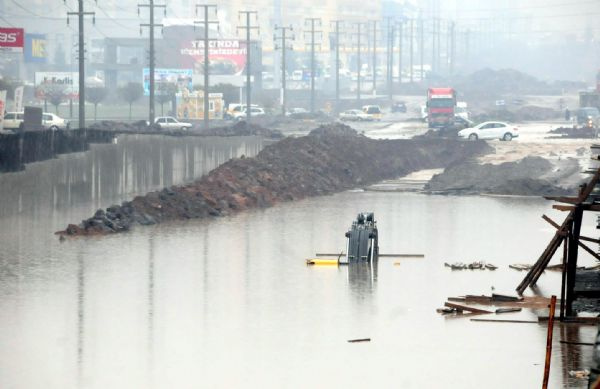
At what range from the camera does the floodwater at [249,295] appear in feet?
76.6

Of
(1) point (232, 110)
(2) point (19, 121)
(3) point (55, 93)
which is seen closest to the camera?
(2) point (19, 121)

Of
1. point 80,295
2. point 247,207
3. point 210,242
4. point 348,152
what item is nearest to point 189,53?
point 348,152

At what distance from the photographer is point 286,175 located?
60000 mm

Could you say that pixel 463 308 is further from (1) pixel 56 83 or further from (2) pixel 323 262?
(1) pixel 56 83

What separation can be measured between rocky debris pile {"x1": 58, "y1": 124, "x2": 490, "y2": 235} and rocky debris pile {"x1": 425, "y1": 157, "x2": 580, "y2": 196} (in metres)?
4.39

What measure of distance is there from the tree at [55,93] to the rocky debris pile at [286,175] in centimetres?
4440

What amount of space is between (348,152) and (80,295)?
38.3 m

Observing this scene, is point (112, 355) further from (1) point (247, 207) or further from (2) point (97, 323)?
(1) point (247, 207)

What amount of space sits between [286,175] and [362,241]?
23.2m

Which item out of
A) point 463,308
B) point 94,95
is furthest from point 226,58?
point 463,308

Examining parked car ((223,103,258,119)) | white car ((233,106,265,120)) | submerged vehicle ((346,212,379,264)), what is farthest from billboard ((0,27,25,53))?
white car ((233,106,265,120))

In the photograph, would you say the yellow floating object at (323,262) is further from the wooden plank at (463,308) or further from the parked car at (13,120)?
the parked car at (13,120)

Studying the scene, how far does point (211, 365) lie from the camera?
23594mm

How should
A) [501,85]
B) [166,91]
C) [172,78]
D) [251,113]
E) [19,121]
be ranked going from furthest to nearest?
1. [501,85]
2. [172,78]
3. [166,91]
4. [251,113]
5. [19,121]
